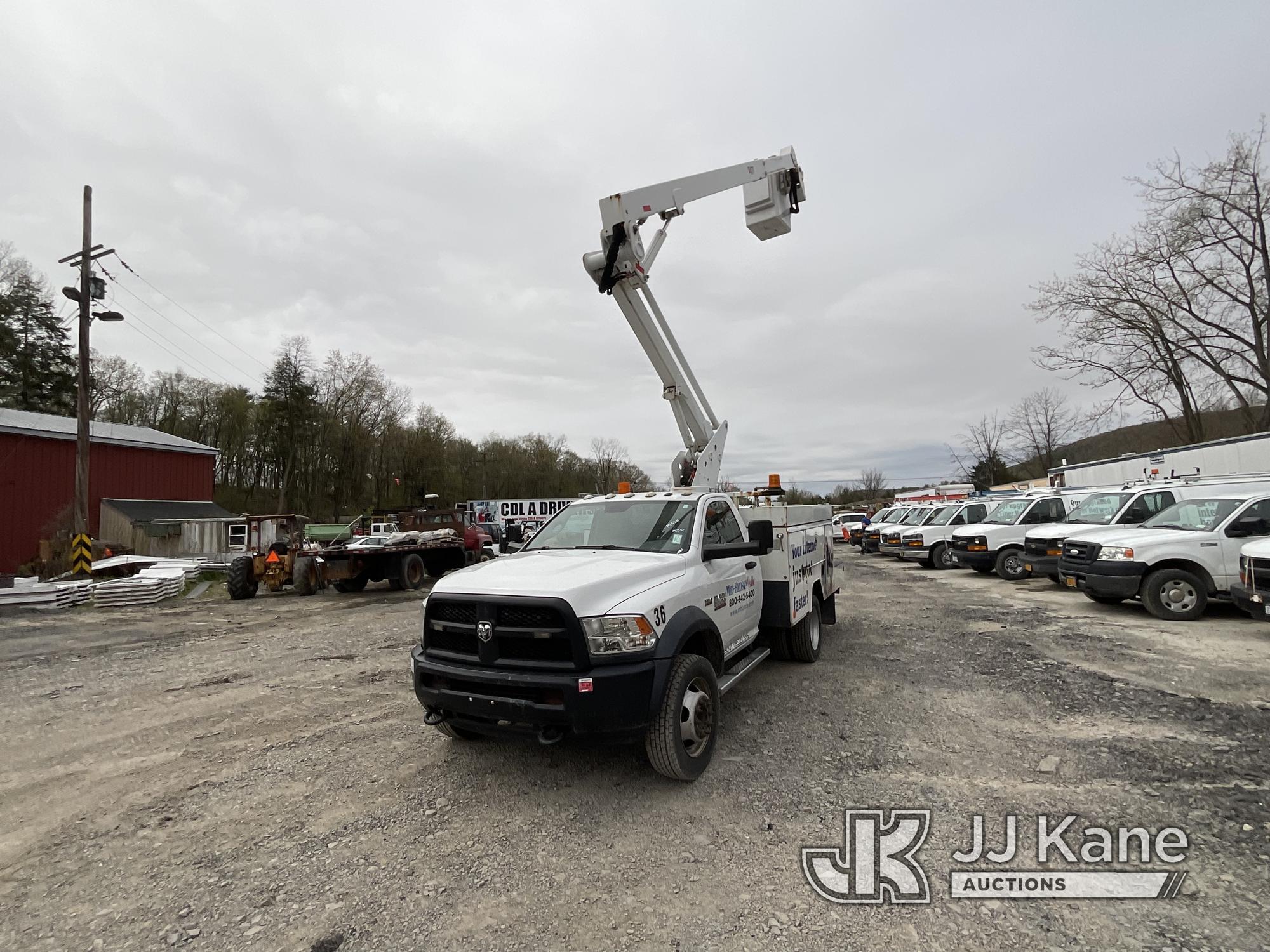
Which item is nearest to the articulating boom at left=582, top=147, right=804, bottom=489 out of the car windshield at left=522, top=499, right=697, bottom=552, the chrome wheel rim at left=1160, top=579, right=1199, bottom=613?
the car windshield at left=522, top=499, right=697, bottom=552

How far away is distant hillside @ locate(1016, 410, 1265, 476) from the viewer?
89.9 feet

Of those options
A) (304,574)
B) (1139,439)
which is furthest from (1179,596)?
(1139,439)

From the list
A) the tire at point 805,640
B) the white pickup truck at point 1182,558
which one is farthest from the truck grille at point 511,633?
the white pickup truck at point 1182,558

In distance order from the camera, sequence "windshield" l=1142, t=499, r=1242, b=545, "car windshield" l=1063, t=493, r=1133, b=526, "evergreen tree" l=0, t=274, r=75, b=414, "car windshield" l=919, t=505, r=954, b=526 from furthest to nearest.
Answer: "evergreen tree" l=0, t=274, r=75, b=414 → "car windshield" l=919, t=505, r=954, b=526 → "car windshield" l=1063, t=493, r=1133, b=526 → "windshield" l=1142, t=499, r=1242, b=545

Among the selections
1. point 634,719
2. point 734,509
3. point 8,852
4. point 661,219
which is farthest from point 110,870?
point 661,219

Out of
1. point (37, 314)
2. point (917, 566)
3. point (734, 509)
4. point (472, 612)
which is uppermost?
point (37, 314)

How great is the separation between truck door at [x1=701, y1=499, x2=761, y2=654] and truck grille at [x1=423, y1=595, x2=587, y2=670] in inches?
50.7

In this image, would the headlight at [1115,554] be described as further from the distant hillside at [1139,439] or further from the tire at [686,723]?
the distant hillside at [1139,439]

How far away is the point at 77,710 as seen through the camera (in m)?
5.61

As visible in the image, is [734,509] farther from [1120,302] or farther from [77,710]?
[1120,302]

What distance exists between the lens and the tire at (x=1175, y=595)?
326 inches

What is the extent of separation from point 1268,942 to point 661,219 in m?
7.66

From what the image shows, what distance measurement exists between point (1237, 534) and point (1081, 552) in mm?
1758

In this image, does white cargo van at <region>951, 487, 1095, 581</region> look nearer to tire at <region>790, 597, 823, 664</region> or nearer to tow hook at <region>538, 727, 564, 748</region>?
tire at <region>790, 597, 823, 664</region>
